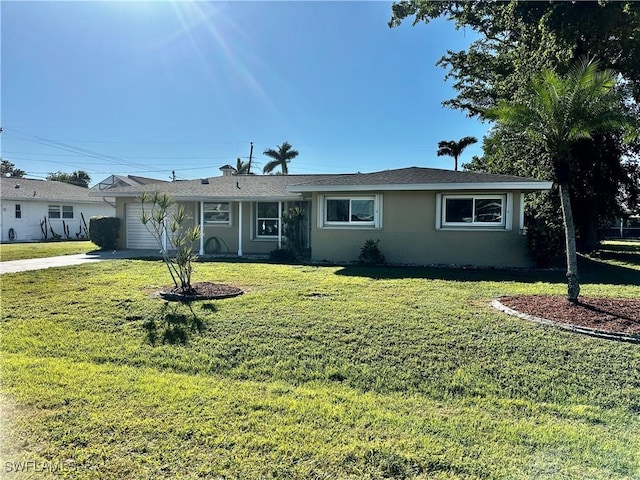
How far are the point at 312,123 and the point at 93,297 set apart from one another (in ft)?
62.8

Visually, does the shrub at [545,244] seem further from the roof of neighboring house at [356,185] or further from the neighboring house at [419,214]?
the roof of neighboring house at [356,185]

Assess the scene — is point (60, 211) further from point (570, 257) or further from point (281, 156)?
point (570, 257)

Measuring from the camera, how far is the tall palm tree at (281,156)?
144 ft

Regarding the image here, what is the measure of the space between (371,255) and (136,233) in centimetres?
1127

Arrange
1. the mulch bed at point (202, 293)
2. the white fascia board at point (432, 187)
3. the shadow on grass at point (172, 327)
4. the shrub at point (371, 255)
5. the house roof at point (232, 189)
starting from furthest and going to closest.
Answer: the house roof at point (232, 189), the shrub at point (371, 255), the white fascia board at point (432, 187), the mulch bed at point (202, 293), the shadow on grass at point (172, 327)

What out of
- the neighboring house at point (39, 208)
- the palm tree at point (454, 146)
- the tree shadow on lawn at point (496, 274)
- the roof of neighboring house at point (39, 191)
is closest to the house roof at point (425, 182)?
the tree shadow on lawn at point (496, 274)

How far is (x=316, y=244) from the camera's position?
14023mm

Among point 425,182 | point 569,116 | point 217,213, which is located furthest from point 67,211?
point 569,116

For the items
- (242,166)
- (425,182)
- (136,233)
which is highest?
(242,166)

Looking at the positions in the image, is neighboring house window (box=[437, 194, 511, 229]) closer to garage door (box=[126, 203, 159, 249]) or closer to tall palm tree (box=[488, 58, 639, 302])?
tall palm tree (box=[488, 58, 639, 302])

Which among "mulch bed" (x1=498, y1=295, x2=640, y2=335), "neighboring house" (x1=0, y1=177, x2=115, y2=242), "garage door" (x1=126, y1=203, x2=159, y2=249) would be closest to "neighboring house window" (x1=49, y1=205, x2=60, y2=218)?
"neighboring house" (x1=0, y1=177, x2=115, y2=242)

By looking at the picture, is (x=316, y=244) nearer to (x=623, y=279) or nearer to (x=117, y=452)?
(x=623, y=279)

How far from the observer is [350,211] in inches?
544

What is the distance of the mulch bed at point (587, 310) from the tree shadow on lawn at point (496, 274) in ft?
8.89
